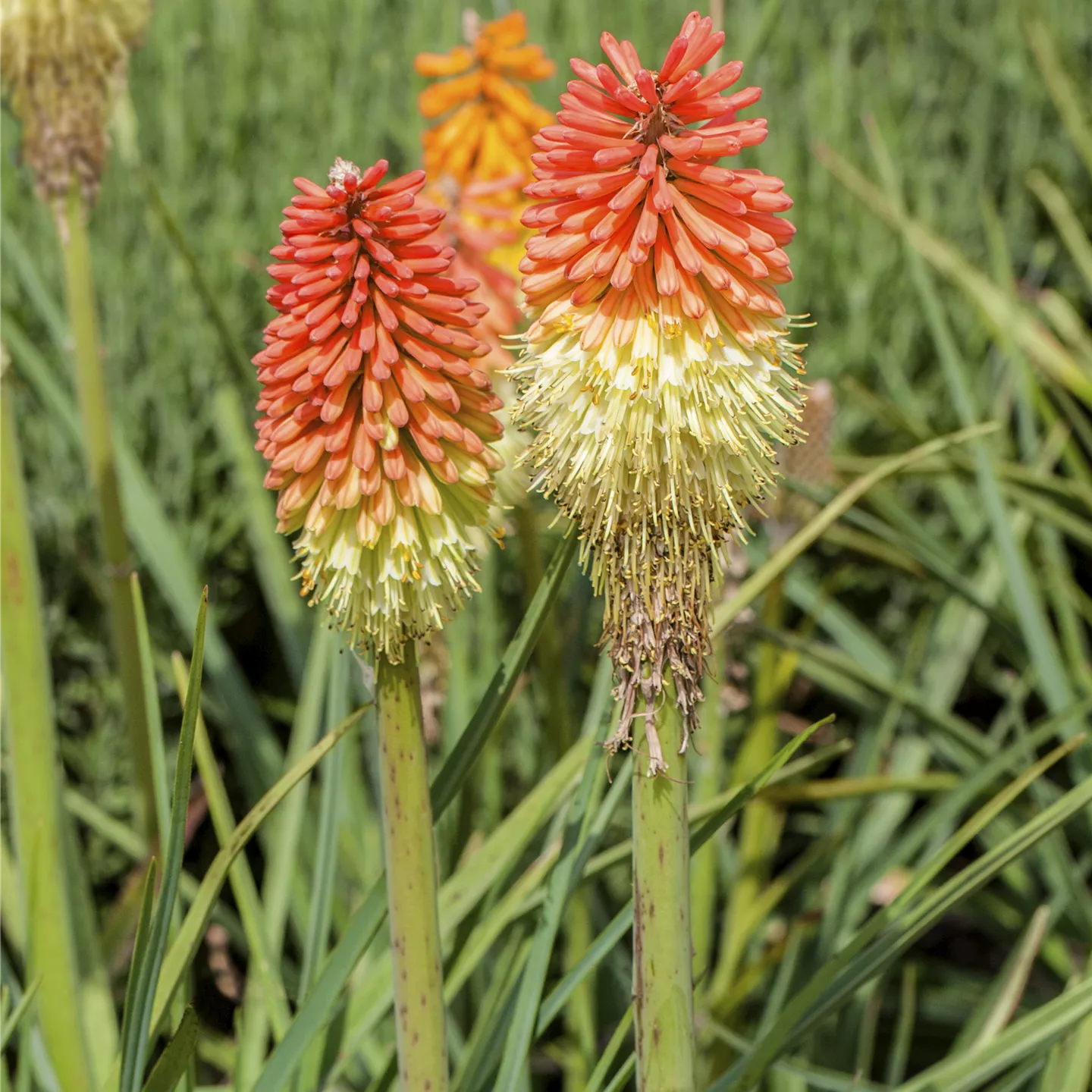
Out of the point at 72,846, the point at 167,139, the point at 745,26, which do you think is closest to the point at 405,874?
the point at 72,846

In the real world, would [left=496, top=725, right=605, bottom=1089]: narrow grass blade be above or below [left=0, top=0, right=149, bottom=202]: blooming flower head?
below

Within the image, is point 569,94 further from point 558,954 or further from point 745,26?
point 745,26

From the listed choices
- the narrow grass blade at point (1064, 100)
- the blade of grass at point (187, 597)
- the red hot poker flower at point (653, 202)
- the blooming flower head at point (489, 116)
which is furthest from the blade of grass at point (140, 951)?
the narrow grass blade at point (1064, 100)

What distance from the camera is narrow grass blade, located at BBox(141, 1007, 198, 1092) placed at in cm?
106

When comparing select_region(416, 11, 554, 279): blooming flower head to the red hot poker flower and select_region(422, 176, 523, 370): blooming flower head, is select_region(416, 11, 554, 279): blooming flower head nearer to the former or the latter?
select_region(422, 176, 523, 370): blooming flower head

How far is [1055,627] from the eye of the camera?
321cm

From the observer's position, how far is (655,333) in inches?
39.1

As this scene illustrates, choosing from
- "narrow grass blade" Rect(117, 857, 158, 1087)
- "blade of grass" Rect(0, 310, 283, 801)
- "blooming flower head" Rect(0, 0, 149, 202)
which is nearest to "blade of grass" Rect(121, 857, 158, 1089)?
"narrow grass blade" Rect(117, 857, 158, 1087)

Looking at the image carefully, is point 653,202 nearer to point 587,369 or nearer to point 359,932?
point 587,369

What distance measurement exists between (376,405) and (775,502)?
0.89 meters

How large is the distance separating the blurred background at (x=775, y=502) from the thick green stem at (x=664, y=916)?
0.30 meters

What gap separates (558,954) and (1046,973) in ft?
3.20

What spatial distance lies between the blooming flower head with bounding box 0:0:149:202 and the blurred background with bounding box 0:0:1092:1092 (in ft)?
0.39

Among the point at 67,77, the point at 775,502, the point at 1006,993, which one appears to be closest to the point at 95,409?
the point at 67,77
